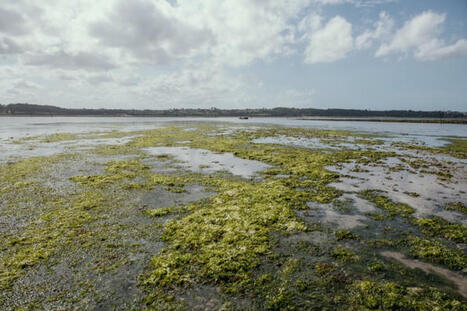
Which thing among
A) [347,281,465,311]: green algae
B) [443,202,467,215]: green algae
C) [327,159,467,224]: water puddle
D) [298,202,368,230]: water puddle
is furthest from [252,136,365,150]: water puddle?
[347,281,465,311]: green algae

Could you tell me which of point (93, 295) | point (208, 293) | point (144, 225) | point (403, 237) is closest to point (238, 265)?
point (208, 293)

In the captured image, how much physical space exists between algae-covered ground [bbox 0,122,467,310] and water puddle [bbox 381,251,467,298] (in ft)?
0.12

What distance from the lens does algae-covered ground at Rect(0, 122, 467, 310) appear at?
5520mm

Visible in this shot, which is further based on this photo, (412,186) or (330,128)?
(330,128)

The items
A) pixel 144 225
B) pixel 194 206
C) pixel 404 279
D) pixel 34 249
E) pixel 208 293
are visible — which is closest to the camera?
pixel 208 293

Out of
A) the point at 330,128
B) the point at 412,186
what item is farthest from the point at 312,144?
the point at 330,128

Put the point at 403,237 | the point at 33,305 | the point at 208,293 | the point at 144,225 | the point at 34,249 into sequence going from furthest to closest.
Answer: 1. the point at 144,225
2. the point at 403,237
3. the point at 34,249
4. the point at 208,293
5. the point at 33,305

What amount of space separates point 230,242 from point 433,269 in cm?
562

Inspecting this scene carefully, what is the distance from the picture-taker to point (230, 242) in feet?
26.4

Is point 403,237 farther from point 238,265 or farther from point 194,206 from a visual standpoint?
point 194,206

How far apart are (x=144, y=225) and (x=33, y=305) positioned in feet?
13.0

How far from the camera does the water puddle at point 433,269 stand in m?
5.86

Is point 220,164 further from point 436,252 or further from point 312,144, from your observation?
point 312,144

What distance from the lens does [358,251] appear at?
737 centimetres
